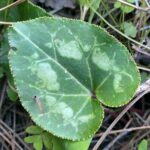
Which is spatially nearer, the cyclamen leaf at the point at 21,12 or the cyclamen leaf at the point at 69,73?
the cyclamen leaf at the point at 69,73

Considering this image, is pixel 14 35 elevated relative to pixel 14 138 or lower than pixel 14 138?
elevated

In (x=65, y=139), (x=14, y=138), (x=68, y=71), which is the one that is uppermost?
(x=68, y=71)

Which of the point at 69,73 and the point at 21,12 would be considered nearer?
the point at 69,73

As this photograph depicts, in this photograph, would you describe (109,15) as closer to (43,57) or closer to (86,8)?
(86,8)

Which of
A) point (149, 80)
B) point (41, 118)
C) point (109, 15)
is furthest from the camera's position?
point (109, 15)

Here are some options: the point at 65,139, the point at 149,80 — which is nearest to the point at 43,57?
the point at 65,139

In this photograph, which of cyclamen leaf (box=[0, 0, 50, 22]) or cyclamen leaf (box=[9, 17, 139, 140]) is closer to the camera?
cyclamen leaf (box=[9, 17, 139, 140])

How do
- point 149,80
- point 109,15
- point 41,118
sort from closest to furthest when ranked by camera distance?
point 41,118 < point 149,80 < point 109,15

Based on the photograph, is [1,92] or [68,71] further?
[1,92]
